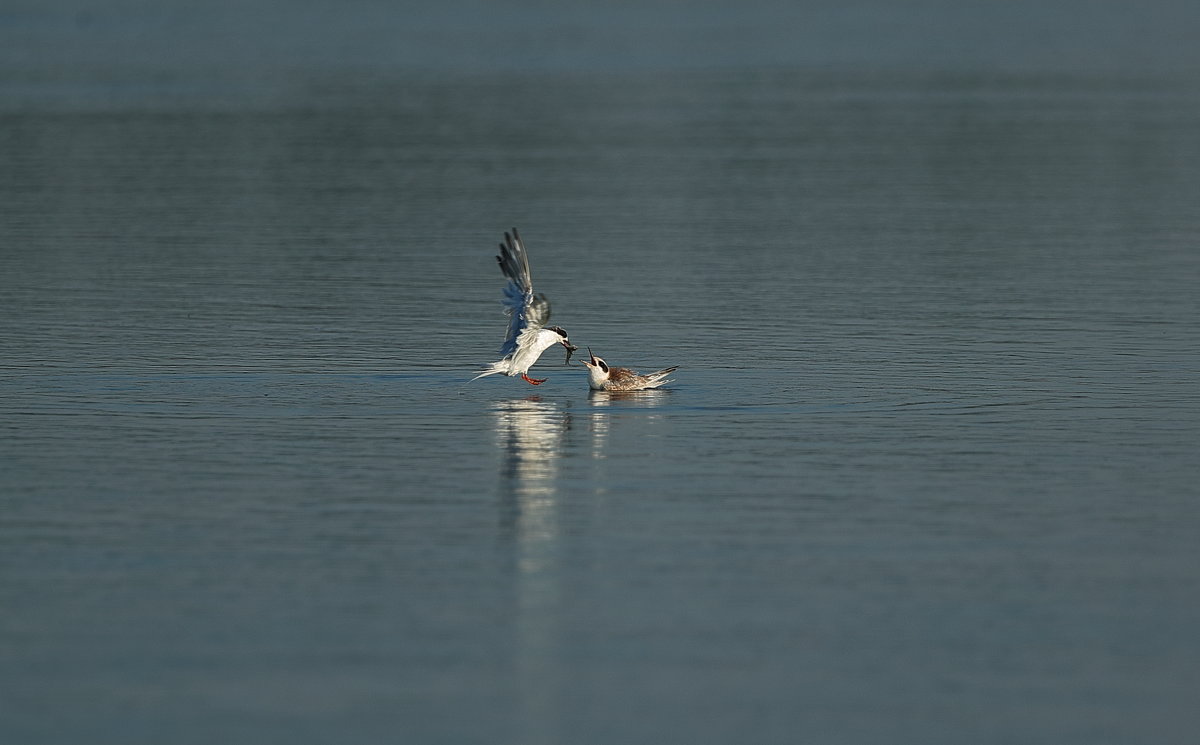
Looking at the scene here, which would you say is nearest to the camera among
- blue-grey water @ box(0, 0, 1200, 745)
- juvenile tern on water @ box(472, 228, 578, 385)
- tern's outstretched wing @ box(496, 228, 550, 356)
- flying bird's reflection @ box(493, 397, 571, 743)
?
flying bird's reflection @ box(493, 397, 571, 743)

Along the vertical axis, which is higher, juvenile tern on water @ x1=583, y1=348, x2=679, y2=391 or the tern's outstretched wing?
the tern's outstretched wing

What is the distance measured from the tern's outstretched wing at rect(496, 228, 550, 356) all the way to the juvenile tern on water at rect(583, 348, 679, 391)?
703mm

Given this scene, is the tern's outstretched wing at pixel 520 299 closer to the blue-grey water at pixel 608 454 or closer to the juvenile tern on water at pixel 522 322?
the juvenile tern on water at pixel 522 322

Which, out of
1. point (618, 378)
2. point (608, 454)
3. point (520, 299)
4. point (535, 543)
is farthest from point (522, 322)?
point (535, 543)

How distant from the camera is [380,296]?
26.2m

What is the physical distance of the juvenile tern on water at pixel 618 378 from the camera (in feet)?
63.4

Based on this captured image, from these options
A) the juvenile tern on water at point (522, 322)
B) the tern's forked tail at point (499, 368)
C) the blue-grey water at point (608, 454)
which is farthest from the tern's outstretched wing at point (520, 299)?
the blue-grey water at point (608, 454)

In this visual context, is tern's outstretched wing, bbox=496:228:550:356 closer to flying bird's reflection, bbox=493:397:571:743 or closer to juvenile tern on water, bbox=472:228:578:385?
juvenile tern on water, bbox=472:228:578:385

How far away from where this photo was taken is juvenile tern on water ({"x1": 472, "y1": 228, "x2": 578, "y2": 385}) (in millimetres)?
19625

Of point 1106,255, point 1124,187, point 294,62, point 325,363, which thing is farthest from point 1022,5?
point 325,363

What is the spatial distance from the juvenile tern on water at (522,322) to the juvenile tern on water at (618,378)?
1.80ft

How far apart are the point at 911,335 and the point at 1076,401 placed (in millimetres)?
4195

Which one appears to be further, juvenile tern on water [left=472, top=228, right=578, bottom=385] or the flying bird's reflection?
juvenile tern on water [left=472, top=228, right=578, bottom=385]

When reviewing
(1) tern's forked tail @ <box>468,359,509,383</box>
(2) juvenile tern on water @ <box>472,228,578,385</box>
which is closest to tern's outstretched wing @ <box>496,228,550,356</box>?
(2) juvenile tern on water @ <box>472,228,578,385</box>
